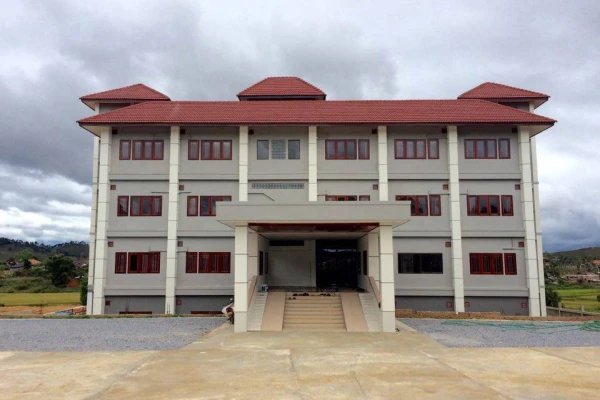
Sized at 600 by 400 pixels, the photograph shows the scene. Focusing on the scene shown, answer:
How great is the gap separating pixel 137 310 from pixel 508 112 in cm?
2310

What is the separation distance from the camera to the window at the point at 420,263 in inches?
1035

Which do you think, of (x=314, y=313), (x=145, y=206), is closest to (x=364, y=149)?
(x=314, y=313)

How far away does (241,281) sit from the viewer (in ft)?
60.5

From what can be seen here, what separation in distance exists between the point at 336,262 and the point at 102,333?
44.4ft

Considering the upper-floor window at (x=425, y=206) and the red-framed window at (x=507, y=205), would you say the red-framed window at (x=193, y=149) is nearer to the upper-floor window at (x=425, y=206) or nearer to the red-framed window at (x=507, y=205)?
the upper-floor window at (x=425, y=206)

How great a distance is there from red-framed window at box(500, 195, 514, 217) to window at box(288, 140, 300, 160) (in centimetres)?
1157

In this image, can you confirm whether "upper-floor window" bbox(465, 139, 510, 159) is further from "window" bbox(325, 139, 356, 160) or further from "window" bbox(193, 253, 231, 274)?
"window" bbox(193, 253, 231, 274)

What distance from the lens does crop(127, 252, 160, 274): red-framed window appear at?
86.8ft

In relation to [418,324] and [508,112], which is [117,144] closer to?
[418,324]

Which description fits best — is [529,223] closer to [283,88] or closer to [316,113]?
[316,113]

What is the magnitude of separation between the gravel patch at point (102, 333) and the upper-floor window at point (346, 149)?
10808 millimetres

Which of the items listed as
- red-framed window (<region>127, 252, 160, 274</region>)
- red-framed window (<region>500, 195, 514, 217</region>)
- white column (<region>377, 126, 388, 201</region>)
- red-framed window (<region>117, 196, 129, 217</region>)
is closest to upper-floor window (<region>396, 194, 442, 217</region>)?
white column (<region>377, 126, 388, 201</region>)

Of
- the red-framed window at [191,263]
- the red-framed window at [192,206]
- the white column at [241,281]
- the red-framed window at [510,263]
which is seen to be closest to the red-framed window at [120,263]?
the red-framed window at [191,263]

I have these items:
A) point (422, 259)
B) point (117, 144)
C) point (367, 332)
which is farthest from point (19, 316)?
point (422, 259)
